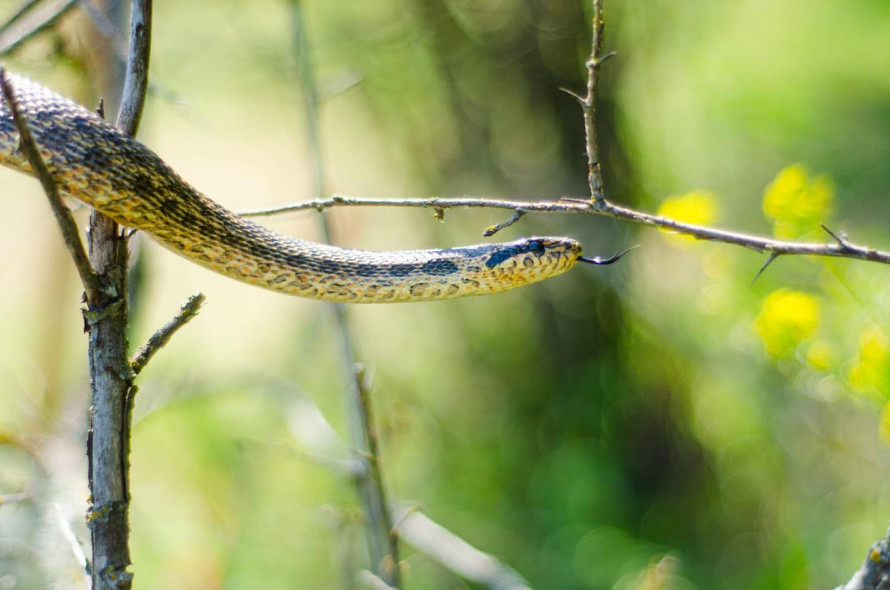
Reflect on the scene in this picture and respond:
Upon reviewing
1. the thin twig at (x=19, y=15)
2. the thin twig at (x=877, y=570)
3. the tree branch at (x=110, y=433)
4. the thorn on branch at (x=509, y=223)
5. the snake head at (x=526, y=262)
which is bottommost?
the thin twig at (x=877, y=570)

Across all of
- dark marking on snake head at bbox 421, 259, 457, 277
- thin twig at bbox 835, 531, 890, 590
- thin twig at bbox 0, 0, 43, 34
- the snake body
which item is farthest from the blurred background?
thin twig at bbox 835, 531, 890, 590

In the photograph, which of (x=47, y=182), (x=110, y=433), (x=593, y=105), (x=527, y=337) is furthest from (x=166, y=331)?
(x=527, y=337)

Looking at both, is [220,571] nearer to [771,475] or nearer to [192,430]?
[192,430]

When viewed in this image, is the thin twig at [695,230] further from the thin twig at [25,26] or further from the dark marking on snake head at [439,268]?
the thin twig at [25,26]

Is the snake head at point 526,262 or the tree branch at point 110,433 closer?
the tree branch at point 110,433

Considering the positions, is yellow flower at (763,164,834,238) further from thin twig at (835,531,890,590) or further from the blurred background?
thin twig at (835,531,890,590)

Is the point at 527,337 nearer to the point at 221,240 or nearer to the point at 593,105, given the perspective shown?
the point at 221,240

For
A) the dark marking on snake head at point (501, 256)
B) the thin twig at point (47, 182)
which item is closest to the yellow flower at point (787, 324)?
the dark marking on snake head at point (501, 256)
